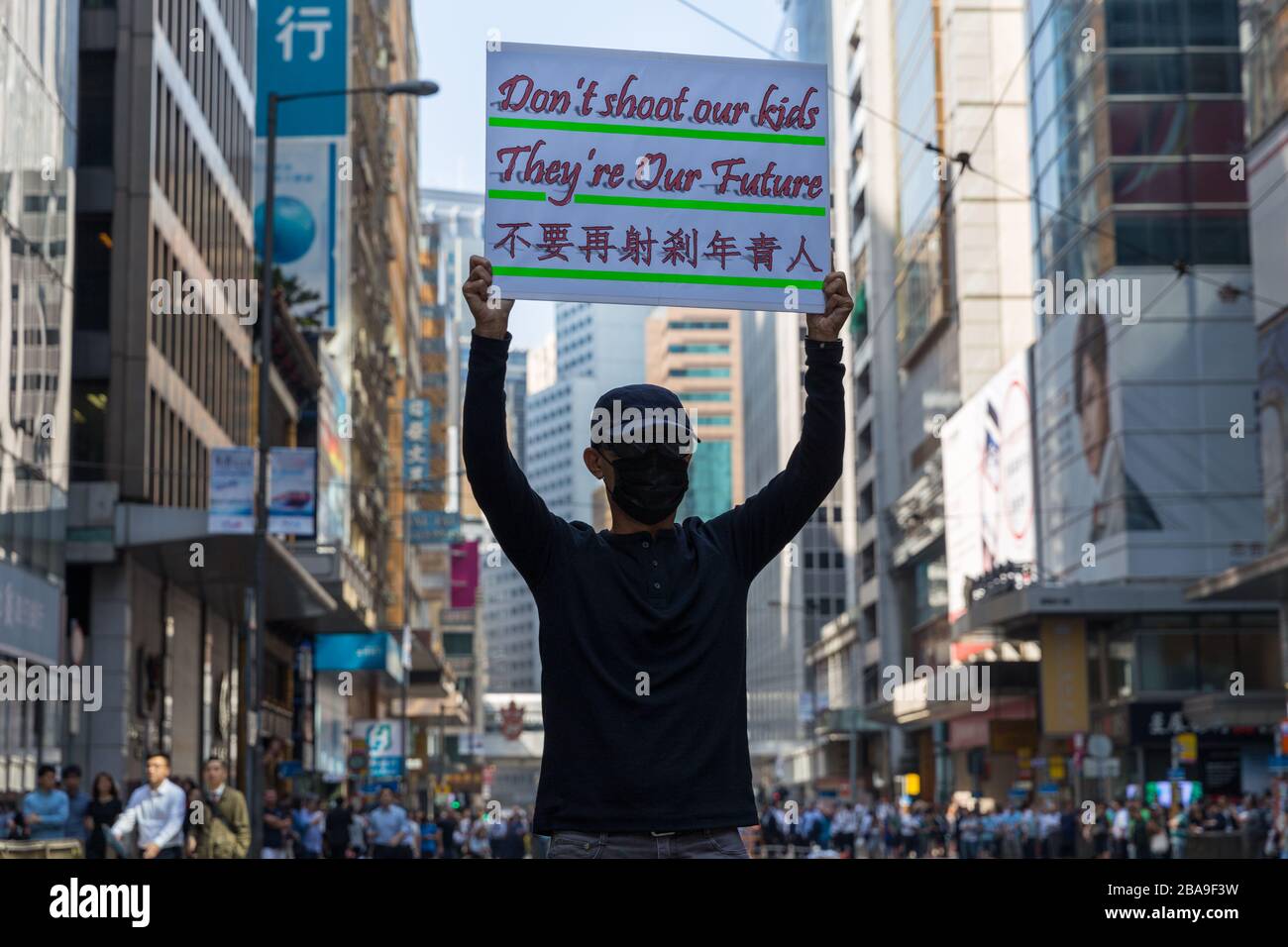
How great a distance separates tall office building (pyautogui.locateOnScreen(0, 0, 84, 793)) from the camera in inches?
1085

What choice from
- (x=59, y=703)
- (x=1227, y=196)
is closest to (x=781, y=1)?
(x=1227, y=196)

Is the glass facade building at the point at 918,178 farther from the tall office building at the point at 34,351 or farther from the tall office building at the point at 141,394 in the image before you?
the tall office building at the point at 34,351

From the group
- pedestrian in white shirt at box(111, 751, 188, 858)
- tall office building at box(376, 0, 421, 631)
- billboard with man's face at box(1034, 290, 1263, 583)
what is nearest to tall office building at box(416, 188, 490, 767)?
tall office building at box(376, 0, 421, 631)

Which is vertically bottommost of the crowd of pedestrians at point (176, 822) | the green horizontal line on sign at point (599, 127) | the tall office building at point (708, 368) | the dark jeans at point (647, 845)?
the crowd of pedestrians at point (176, 822)

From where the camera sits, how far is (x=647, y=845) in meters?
3.17

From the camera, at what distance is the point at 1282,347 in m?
37.9

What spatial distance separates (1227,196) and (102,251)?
29.5m

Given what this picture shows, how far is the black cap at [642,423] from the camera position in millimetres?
3326

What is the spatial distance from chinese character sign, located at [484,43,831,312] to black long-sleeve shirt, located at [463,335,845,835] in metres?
0.75

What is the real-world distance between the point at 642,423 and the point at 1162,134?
50.9 metres

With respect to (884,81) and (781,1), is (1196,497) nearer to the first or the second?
(884,81)

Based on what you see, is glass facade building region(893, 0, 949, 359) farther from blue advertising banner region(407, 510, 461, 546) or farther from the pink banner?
blue advertising banner region(407, 510, 461, 546)

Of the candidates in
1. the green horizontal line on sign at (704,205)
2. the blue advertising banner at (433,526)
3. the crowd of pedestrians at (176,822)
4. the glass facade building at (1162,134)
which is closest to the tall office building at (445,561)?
the blue advertising banner at (433,526)

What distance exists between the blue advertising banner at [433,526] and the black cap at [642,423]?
75181mm
